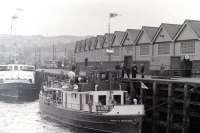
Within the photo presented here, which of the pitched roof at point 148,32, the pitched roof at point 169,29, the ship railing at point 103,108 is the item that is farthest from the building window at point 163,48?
the ship railing at point 103,108

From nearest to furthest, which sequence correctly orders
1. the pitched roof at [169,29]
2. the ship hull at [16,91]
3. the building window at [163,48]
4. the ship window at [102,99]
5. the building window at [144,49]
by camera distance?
the ship window at [102,99] < the pitched roof at [169,29] < the building window at [163,48] < the building window at [144,49] < the ship hull at [16,91]

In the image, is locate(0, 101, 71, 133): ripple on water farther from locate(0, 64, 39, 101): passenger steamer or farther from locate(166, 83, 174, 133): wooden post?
locate(166, 83, 174, 133): wooden post

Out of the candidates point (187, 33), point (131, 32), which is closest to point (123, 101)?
point (187, 33)

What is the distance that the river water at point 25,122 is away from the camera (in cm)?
3709

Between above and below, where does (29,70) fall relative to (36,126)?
above

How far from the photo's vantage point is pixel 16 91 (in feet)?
194

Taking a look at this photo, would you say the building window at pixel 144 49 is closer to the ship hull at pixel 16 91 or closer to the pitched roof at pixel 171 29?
the pitched roof at pixel 171 29

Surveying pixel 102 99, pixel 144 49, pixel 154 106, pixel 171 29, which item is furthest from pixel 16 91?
pixel 154 106

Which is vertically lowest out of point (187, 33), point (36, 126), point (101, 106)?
point (36, 126)

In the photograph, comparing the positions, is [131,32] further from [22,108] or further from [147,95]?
[147,95]

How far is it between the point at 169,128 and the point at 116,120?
4.29m

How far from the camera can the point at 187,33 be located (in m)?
46.7

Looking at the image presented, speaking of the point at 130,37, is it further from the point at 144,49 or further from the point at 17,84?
the point at 17,84

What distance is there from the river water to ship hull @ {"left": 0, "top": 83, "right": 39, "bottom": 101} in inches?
219
